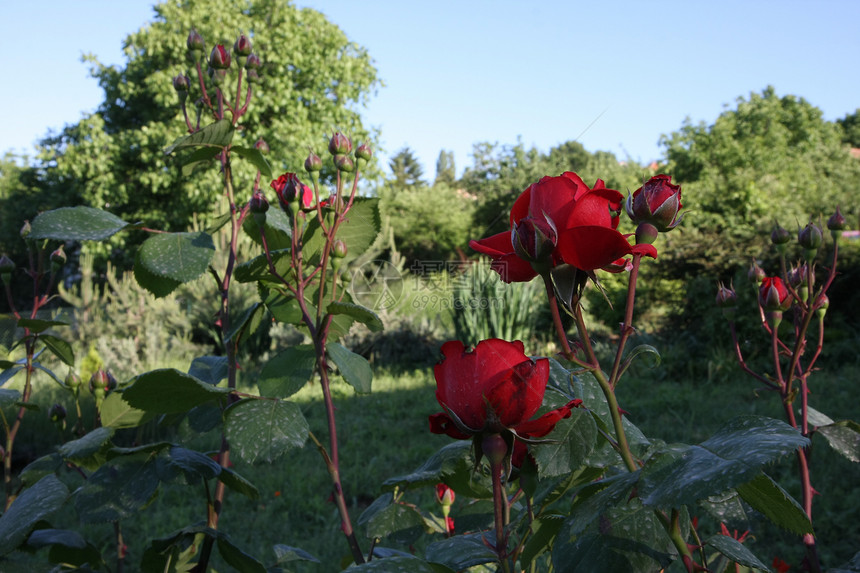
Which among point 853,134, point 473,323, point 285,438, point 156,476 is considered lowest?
point 473,323

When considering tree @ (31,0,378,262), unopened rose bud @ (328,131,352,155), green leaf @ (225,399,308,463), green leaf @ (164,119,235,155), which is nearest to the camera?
green leaf @ (225,399,308,463)

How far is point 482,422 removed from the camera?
0.49 meters

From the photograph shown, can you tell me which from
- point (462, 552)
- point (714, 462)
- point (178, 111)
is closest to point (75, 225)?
point (462, 552)

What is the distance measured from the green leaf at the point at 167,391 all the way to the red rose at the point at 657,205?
50 centimetres

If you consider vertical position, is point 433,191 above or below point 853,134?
below

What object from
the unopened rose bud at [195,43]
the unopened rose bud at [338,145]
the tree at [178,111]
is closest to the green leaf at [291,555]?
the unopened rose bud at [338,145]

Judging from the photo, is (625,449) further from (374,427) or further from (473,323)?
(473,323)

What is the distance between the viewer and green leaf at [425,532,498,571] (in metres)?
0.57

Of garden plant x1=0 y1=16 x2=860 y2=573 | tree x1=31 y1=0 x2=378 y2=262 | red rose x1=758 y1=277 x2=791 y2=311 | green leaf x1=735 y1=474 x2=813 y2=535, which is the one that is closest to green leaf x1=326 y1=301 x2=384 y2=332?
garden plant x1=0 y1=16 x2=860 y2=573

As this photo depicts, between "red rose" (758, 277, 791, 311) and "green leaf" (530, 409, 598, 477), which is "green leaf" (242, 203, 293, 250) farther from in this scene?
"red rose" (758, 277, 791, 311)

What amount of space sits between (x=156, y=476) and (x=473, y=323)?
4715 mm

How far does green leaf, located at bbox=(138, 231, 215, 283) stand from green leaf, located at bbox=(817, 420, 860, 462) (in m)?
0.93

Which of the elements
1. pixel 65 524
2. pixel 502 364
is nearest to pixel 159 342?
pixel 65 524

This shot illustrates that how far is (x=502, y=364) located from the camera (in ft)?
1.59
